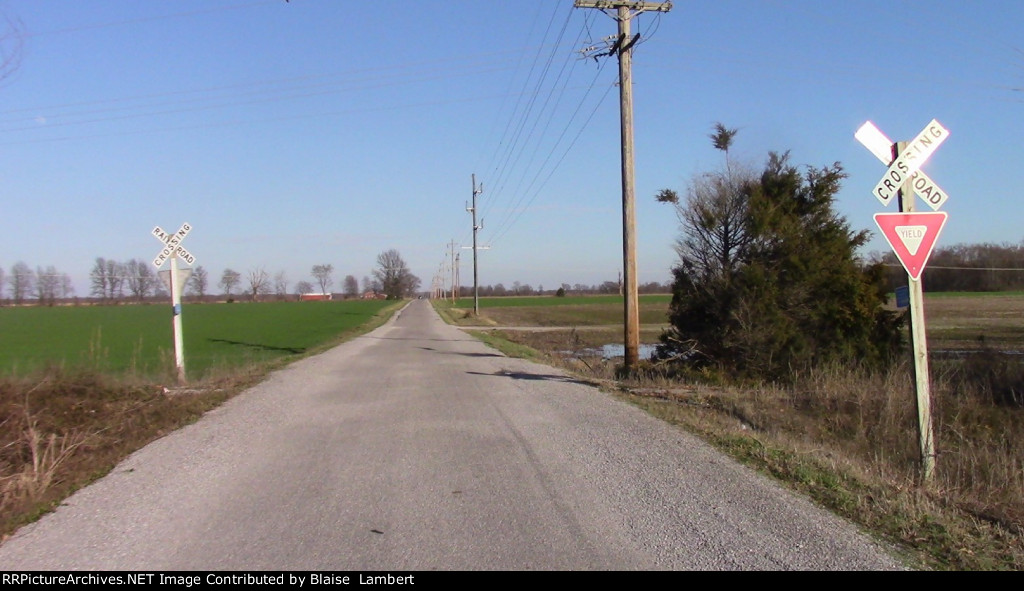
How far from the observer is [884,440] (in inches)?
413

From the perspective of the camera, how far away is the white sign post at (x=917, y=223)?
23.4 feet

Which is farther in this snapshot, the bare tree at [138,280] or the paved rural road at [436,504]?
the bare tree at [138,280]

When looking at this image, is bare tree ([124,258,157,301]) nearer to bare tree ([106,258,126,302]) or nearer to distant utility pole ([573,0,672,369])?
bare tree ([106,258,126,302])

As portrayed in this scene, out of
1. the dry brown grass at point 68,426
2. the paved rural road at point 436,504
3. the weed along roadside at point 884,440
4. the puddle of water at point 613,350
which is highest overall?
the dry brown grass at point 68,426

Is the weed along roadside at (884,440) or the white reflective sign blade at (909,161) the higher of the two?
the white reflective sign blade at (909,161)

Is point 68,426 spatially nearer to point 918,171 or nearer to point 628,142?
point 918,171

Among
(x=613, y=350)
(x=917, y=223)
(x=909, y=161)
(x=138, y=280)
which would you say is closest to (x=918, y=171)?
(x=909, y=161)

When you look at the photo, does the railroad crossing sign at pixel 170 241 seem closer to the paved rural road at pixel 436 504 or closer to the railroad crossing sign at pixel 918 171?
the paved rural road at pixel 436 504

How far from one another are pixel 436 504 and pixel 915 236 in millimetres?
5278

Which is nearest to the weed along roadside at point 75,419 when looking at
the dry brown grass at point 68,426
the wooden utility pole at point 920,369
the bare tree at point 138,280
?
the dry brown grass at point 68,426

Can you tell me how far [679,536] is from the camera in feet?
16.9

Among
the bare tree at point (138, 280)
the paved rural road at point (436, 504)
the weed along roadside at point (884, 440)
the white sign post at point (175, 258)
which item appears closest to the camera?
the paved rural road at point (436, 504)

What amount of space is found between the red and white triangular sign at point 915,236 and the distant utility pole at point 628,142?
31.3 feet
